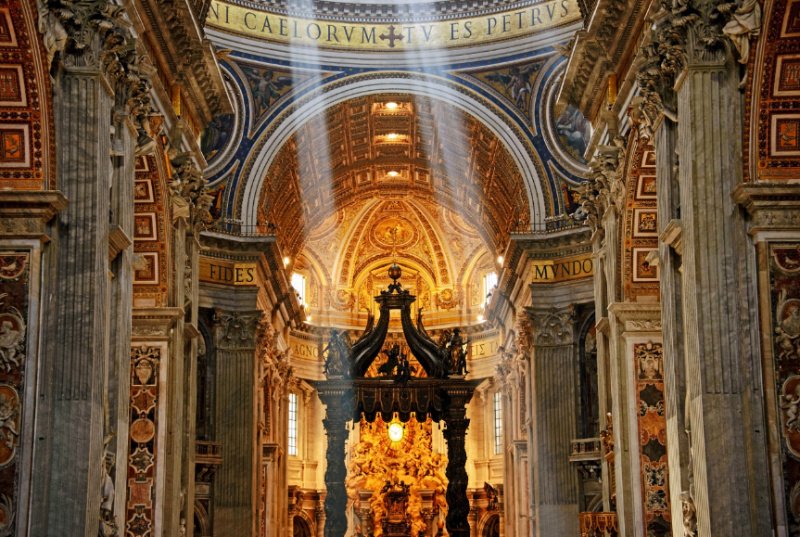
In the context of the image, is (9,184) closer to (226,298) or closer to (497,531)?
(226,298)

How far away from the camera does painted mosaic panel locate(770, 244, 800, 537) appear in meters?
12.9

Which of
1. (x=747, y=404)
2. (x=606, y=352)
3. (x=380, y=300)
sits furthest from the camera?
(x=380, y=300)

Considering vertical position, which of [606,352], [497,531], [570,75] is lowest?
[497,531]

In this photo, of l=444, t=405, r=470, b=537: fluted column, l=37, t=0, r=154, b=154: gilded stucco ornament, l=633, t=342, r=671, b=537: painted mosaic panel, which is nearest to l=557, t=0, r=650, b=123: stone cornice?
l=633, t=342, r=671, b=537: painted mosaic panel

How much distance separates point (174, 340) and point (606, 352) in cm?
687

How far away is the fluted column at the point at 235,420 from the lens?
3169cm

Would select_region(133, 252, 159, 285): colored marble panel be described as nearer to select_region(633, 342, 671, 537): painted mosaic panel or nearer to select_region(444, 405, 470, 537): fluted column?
select_region(633, 342, 671, 537): painted mosaic panel

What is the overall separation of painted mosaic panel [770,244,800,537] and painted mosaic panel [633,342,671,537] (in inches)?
222

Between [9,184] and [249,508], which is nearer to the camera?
[9,184]

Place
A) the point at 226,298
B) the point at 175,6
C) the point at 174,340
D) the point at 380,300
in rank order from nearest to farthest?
the point at 175,6 → the point at 174,340 → the point at 380,300 → the point at 226,298

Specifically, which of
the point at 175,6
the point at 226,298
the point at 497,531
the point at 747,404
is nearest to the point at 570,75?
the point at 175,6

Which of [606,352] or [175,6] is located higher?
[175,6]

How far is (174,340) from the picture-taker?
1991 cm

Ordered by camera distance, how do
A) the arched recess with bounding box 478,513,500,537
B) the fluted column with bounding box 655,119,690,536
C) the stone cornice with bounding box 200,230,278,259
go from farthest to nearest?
1. the arched recess with bounding box 478,513,500,537
2. the stone cornice with bounding box 200,230,278,259
3. the fluted column with bounding box 655,119,690,536
